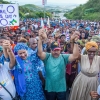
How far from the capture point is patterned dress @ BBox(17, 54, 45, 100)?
363 centimetres

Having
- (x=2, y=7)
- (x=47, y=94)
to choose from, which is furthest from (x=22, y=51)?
(x=2, y=7)

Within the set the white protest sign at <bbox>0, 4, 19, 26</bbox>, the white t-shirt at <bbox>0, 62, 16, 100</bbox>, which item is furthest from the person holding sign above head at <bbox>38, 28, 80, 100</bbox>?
the white protest sign at <bbox>0, 4, 19, 26</bbox>

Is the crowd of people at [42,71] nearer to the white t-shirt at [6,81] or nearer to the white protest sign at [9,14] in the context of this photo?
the white t-shirt at [6,81]

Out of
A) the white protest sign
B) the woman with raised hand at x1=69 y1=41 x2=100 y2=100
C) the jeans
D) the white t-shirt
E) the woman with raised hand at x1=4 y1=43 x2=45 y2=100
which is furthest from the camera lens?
the white protest sign

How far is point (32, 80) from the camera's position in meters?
3.66

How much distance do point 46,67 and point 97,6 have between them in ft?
202

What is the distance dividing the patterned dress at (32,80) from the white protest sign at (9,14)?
184 cm

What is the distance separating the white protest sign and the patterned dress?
1.84 m

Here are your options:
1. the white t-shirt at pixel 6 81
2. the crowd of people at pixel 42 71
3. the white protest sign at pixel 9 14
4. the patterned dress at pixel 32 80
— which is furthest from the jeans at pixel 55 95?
the white protest sign at pixel 9 14

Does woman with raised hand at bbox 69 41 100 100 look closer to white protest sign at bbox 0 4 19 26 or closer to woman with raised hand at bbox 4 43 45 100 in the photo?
woman with raised hand at bbox 4 43 45 100

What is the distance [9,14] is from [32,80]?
2.21 metres

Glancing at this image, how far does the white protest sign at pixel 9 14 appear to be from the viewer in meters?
5.28

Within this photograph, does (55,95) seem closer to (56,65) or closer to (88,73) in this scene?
(56,65)

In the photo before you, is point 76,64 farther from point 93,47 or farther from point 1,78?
point 1,78
